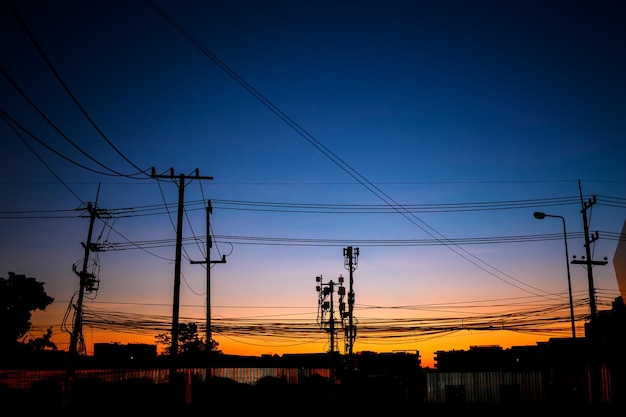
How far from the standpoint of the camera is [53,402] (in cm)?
3055

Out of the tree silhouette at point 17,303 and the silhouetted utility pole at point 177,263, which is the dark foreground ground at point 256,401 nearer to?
the silhouetted utility pole at point 177,263

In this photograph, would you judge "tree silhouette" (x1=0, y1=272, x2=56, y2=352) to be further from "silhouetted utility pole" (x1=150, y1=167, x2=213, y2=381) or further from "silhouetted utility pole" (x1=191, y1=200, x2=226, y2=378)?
"silhouetted utility pole" (x1=150, y1=167, x2=213, y2=381)

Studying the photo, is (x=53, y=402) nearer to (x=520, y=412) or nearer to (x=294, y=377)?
(x=294, y=377)

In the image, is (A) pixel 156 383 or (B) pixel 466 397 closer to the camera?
(A) pixel 156 383

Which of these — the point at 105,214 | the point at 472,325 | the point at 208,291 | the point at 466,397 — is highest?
the point at 105,214

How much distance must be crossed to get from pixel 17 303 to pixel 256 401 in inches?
1059

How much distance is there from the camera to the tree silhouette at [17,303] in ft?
165

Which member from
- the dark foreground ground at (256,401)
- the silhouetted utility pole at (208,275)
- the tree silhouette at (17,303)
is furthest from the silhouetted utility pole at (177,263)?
the tree silhouette at (17,303)

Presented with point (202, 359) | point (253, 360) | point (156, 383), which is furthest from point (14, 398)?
point (253, 360)

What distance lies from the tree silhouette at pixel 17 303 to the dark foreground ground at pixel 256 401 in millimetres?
19777

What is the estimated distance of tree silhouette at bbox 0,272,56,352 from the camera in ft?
165

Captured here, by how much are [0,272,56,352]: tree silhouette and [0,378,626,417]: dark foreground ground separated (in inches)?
779

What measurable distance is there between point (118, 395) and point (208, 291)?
8979mm

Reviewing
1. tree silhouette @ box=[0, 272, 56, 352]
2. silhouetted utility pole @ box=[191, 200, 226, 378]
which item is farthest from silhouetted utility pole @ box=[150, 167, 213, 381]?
tree silhouette @ box=[0, 272, 56, 352]
